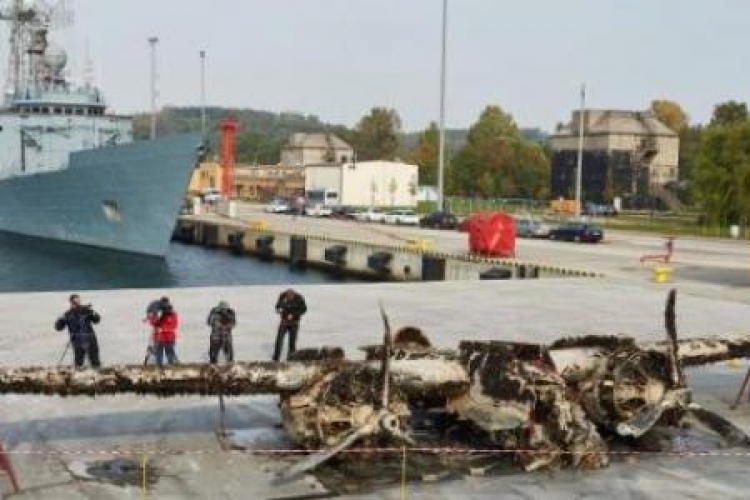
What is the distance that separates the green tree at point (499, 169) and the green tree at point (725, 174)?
49.9m

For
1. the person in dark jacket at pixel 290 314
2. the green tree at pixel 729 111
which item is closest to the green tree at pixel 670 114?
the green tree at pixel 729 111

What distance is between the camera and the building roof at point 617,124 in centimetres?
12019

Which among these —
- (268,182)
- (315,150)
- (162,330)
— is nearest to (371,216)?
(162,330)

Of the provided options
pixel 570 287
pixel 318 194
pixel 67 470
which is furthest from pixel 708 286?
pixel 318 194

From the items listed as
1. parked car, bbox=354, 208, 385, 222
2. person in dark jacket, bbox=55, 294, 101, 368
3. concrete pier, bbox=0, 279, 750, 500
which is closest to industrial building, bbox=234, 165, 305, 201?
parked car, bbox=354, 208, 385, 222

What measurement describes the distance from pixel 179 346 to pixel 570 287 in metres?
18.0

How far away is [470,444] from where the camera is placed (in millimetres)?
15016

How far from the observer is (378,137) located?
629ft

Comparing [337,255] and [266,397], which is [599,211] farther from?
[266,397]

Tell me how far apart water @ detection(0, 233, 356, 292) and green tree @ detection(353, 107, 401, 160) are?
405 feet

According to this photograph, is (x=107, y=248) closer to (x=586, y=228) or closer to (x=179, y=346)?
(x=586, y=228)

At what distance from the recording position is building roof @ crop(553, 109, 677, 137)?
120m

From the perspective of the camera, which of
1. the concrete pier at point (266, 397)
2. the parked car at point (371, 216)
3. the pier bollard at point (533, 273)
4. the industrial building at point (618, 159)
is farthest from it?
the industrial building at point (618, 159)

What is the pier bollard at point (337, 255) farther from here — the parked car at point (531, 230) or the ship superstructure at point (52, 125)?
the ship superstructure at point (52, 125)
